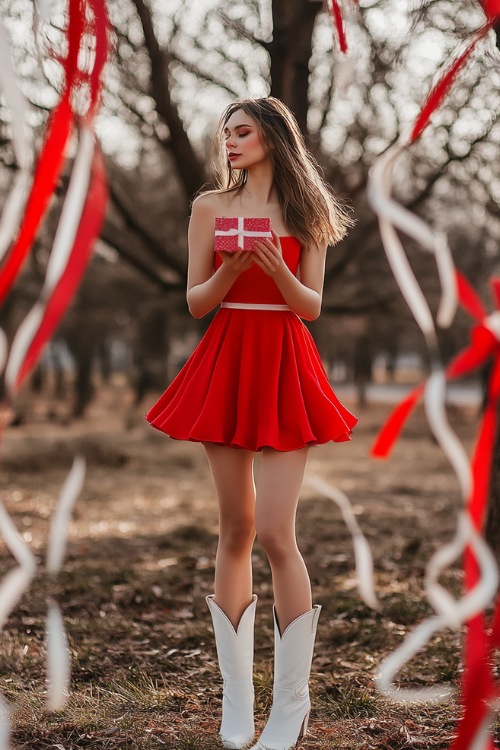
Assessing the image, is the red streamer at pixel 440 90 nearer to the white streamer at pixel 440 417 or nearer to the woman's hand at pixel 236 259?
the white streamer at pixel 440 417

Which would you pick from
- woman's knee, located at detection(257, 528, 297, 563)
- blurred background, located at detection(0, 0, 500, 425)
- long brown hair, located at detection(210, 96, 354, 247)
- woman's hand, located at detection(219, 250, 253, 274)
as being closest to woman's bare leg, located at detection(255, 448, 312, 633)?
woman's knee, located at detection(257, 528, 297, 563)

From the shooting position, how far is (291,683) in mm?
2326

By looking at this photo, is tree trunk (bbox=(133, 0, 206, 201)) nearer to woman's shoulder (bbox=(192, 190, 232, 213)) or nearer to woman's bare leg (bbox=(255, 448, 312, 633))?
woman's shoulder (bbox=(192, 190, 232, 213))

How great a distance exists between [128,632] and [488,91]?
401cm

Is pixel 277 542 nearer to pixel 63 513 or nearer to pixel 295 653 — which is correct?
pixel 295 653

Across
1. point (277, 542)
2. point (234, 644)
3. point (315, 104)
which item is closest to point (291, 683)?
point (234, 644)

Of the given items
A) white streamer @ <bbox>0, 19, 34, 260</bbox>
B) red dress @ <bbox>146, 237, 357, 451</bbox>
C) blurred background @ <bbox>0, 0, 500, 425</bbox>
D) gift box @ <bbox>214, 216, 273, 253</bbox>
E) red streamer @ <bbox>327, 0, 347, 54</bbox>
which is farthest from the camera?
blurred background @ <bbox>0, 0, 500, 425</bbox>

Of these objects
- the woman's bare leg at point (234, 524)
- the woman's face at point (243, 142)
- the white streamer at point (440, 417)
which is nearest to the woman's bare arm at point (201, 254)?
the woman's face at point (243, 142)

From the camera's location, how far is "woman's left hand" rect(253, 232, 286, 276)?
213 centimetres

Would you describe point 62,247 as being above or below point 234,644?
above

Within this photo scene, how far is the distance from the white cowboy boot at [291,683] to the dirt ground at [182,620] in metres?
0.10

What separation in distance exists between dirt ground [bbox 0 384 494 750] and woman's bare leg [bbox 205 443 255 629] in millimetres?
399

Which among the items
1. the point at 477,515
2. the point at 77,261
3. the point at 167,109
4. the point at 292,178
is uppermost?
the point at 167,109

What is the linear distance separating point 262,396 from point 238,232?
→ 0.47 metres
